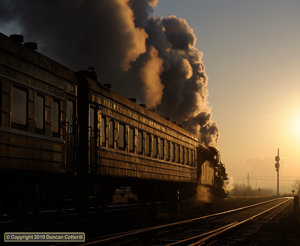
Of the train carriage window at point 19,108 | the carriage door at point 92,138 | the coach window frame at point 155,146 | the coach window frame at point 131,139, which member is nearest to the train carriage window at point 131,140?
the coach window frame at point 131,139

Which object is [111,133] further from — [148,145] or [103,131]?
[148,145]

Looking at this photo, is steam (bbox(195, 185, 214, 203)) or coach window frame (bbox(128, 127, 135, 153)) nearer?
coach window frame (bbox(128, 127, 135, 153))

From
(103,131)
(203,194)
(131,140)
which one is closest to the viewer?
(103,131)

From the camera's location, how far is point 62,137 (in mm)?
11328

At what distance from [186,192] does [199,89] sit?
99.9 feet

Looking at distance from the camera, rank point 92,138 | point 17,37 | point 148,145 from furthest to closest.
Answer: point 148,145 < point 92,138 < point 17,37

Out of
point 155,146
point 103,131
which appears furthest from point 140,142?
point 103,131

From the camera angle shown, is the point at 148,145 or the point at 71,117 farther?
the point at 148,145

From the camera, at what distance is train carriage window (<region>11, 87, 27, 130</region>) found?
9406mm

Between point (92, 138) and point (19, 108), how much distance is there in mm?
3475

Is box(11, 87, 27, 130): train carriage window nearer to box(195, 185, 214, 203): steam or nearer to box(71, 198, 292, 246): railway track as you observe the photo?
box(71, 198, 292, 246): railway track

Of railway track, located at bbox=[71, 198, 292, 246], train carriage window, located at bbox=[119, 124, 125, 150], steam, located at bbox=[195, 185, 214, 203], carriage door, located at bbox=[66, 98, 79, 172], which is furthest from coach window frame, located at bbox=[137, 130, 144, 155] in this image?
steam, located at bbox=[195, 185, 214, 203]

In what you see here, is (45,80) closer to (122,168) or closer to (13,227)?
(13,227)

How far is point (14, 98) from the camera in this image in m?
9.47
